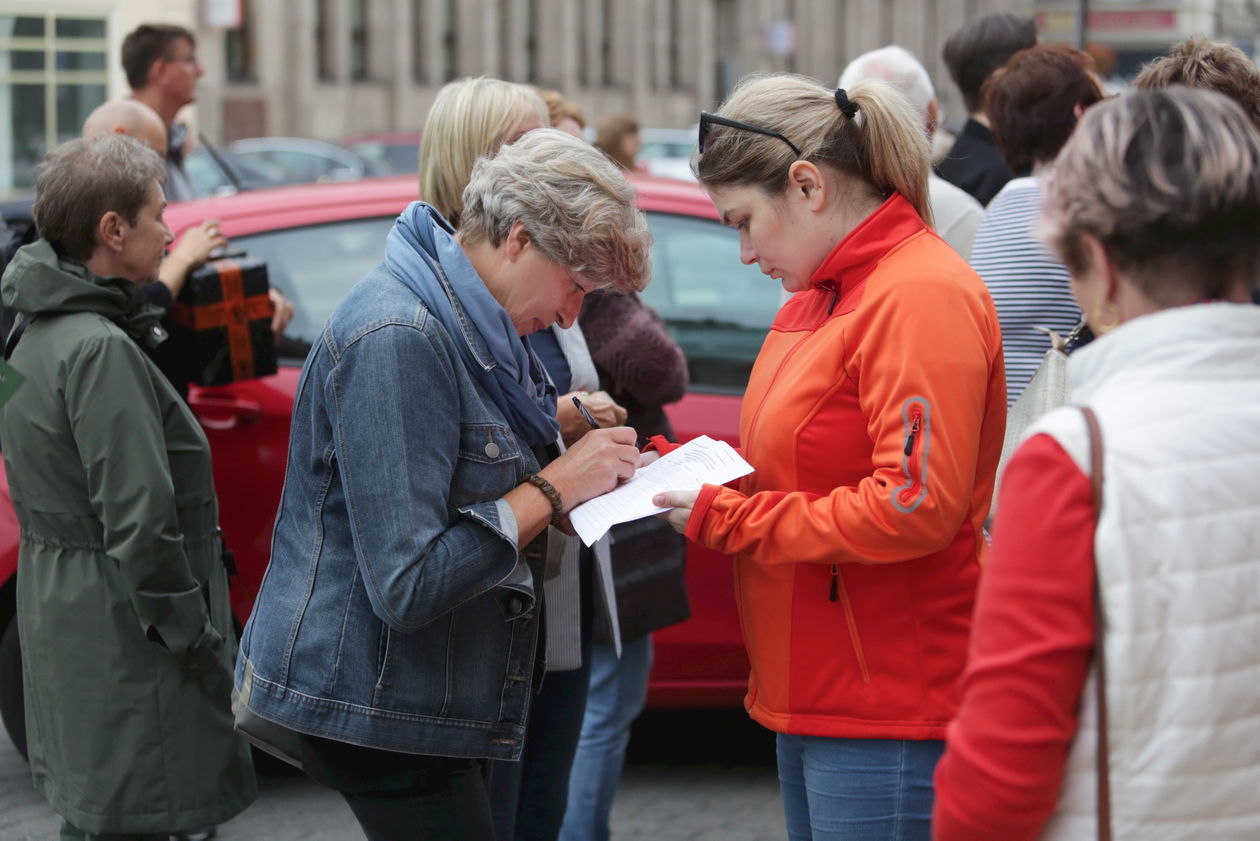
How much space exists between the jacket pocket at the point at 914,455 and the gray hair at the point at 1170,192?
1.74 ft

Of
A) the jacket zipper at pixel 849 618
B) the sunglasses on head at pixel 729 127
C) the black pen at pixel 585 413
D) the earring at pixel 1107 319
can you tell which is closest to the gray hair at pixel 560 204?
the sunglasses on head at pixel 729 127

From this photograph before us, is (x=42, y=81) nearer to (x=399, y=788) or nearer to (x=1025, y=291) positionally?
(x=1025, y=291)

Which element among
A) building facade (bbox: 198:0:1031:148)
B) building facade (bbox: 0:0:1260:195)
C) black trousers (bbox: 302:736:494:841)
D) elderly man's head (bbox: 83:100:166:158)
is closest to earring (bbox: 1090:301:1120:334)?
black trousers (bbox: 302:736:494:841)

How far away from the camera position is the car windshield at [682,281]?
430 cm

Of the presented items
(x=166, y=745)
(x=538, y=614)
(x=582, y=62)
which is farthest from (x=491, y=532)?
(x=582, y=62)

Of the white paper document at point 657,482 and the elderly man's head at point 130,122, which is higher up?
the elderly man's head at point 130,122

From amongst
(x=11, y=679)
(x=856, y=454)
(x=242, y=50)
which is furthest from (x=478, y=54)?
(x=856, y=454)

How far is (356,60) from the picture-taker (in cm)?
3369

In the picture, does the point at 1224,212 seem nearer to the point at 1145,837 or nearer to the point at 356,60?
the point at 1145,837

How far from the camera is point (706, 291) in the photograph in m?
4.55

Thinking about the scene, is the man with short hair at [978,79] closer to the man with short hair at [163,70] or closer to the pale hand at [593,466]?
the pale hand at [593,466]

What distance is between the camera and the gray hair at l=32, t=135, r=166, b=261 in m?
3.17

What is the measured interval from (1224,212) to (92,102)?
23467 millimetres

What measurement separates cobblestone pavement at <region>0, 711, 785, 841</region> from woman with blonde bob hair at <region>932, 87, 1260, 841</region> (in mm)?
2630
